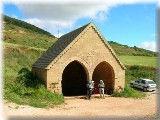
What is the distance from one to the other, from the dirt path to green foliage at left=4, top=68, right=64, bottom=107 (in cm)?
104

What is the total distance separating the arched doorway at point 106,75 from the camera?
32600 mm

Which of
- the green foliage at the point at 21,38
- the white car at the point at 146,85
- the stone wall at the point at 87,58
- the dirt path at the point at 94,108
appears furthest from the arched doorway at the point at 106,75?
the green foliage at the point at 21,38

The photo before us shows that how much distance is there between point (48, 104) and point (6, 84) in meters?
4.37

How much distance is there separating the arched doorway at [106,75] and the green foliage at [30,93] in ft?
19.5

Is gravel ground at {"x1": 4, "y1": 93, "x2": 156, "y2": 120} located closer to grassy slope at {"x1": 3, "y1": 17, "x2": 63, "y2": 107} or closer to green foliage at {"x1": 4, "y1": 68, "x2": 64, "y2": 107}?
green foliage at {"x1": 4, "y1": 68, "x2": 64, "y2": 107}

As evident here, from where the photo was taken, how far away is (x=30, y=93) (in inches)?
1088

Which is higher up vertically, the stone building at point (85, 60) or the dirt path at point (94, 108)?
the stone building at point (85, 60)

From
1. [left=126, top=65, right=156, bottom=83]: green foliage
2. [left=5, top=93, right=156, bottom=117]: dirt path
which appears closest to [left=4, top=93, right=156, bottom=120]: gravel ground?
[left=5, top=93, right=156, bottom=117]: dirt path

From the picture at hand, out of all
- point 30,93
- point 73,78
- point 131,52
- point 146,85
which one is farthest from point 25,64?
point 131,52

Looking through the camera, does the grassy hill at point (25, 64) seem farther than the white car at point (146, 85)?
No

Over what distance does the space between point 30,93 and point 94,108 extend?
5335mm

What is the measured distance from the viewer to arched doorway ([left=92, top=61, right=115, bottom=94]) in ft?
107

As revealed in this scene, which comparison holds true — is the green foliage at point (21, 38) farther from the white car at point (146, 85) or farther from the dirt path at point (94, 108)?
the dirt path at point (94, 108)

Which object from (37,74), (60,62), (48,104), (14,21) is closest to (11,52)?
(37,74)
